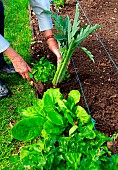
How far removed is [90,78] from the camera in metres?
3.07

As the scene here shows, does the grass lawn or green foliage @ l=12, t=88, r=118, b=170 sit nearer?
green foliage @ l=12, t=88, r=118, b=170

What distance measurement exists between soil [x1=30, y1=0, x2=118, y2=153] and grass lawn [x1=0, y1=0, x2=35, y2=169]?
123 mm

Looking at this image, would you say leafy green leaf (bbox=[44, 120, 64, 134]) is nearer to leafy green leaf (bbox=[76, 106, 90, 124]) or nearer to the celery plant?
leafy green leaf (bbox=[76, 106, 90, 124])

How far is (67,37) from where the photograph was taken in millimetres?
2695

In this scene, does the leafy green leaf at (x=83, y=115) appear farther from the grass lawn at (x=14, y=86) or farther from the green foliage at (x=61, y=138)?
the grass lawn at (x=14, y=86)

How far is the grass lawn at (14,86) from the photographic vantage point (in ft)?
8.35

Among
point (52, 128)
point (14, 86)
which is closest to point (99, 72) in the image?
point (14, 86)

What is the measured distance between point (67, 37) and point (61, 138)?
1.01m

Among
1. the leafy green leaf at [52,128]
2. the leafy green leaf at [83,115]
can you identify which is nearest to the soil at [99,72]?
the leafy green leaf at [83,115]

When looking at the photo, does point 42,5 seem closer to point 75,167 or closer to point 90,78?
point 90,78

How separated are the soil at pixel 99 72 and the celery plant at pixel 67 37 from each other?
0.29 meters

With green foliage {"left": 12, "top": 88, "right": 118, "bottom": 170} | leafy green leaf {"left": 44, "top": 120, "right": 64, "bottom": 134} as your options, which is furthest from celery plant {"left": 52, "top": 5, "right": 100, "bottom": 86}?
leafy green leaf {"left": 44, "top": 120, "right": 64, "bottom": 134}

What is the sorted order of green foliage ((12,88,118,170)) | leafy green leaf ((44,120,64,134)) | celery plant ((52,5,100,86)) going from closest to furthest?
green foliage ((12,88,118,170)) → leafy green leaf ((44,120,64,134)) → celery plant ((52,5,100,86))

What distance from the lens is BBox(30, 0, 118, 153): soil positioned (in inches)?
103
